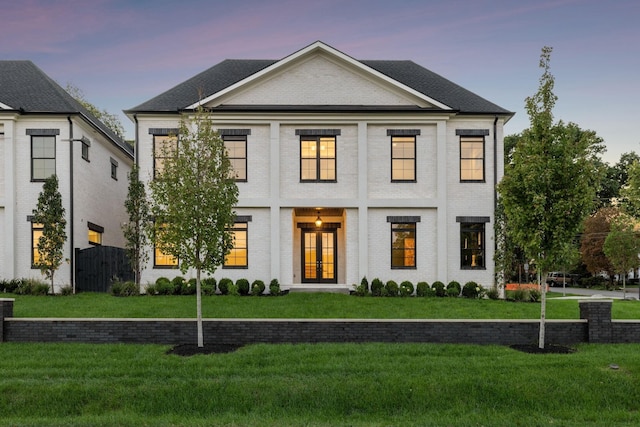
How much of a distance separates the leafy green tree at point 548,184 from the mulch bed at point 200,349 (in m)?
6.88

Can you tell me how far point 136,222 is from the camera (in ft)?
62.3

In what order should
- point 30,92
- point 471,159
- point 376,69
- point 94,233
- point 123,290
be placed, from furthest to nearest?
1. point 94,233
2. point 376,69
3. point 30,92
4. point 471,159
5. point 123,290

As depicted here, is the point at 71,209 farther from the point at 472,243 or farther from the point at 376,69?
the point at 472,243

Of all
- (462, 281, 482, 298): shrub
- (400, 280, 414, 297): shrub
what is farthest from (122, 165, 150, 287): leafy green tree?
(462, 281, 482, 298): shrub

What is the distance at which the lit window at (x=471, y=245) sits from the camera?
797 inches

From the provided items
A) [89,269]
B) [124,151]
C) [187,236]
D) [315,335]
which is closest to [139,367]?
[187,236]

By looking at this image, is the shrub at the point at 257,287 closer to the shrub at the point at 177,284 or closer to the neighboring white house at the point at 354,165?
the neighboring white house at the point at 354,165

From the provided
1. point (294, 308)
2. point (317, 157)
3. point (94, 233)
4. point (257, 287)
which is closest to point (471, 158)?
point (317, 157)

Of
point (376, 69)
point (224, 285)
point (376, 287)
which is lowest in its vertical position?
point (376, 287)

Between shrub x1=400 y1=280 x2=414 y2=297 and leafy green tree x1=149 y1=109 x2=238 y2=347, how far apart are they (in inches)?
379

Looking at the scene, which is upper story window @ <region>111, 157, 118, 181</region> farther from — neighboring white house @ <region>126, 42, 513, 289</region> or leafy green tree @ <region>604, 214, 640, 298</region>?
leafy green tree @ <region>604, 214, 640, 298</region>

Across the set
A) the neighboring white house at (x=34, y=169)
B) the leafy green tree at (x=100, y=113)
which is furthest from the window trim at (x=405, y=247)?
the leafy green tree at (x=100, y=113)

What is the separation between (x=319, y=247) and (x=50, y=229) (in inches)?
433

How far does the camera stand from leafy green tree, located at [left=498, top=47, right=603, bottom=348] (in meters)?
10.4
